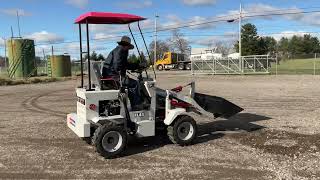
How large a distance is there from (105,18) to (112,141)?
2496 mm

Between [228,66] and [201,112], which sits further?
[228,66]

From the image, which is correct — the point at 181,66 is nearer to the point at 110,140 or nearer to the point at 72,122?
the point at 72,122

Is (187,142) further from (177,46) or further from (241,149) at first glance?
(177,46)

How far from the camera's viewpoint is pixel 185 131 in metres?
9.32

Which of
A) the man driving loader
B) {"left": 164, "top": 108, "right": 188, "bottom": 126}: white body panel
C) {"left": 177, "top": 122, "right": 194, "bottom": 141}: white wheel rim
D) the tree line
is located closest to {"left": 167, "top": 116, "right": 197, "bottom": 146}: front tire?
{"left": 177, "top": 122, "right": 194, "bottom": 141}: white wheel rim

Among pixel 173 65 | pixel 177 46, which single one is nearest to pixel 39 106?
pixel 173 65

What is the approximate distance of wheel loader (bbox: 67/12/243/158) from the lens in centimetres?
843

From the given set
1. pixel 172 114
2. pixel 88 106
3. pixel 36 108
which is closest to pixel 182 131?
pixel 172 114

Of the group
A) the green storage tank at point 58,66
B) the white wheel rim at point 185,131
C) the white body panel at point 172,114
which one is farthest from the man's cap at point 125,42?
the green storage tank at point 58,66

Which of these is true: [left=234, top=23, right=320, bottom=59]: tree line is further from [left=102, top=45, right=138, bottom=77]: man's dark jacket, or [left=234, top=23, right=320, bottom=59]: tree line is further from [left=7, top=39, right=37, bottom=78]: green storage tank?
[left=102, top=45, right=138, bottom=77]: man's dark jacket

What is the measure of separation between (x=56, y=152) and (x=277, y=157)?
4163 millimetres

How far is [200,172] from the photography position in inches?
292

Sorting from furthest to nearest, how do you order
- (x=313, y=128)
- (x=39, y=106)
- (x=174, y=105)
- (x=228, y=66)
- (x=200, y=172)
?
(x=228, y=66), (x=39, y=106), (x=313, y=128), (x=174, y=105), (x=200, y=172)

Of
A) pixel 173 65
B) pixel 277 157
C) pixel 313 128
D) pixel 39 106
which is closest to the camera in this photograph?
pixel 277 157
